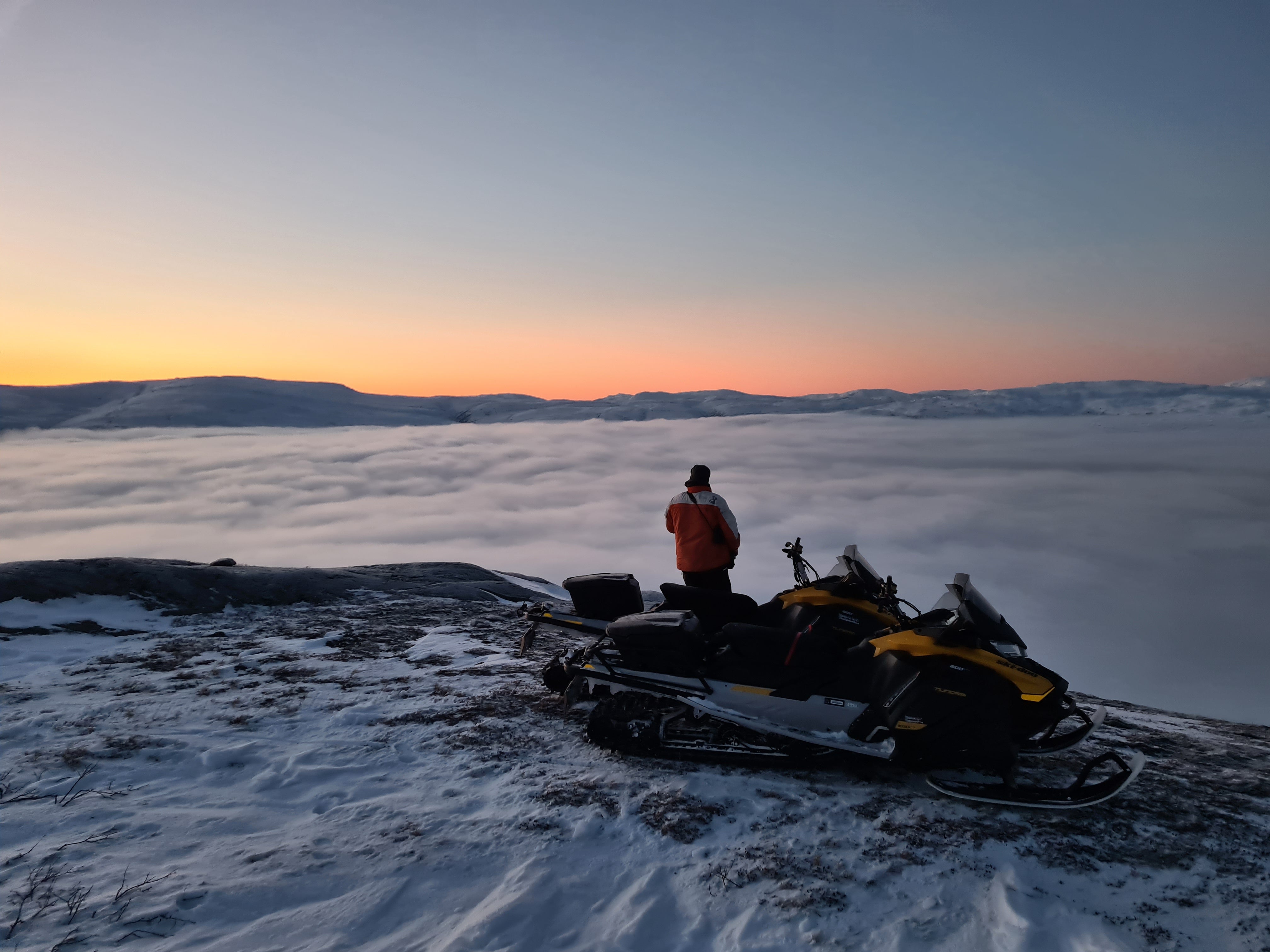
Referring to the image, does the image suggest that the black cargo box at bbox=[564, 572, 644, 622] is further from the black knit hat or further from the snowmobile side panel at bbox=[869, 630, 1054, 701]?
the snowmobile side panel at bbox=[869, 630, 1054, 701]

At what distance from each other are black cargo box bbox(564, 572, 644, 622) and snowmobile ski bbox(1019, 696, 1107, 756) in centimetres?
279

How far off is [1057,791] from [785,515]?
62880 mm

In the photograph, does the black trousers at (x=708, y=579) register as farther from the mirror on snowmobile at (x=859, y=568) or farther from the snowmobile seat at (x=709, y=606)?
the mirror on snowmobile at (x=859, y=568)

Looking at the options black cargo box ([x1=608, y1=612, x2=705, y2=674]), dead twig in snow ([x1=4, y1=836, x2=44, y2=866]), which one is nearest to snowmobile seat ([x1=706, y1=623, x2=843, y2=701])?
black cargo box ([x1=608, y1=612, x2=705, y2=674])

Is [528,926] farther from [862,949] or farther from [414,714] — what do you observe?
[414,714]

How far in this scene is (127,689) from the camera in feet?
17.8

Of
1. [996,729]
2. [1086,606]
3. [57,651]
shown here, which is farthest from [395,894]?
[1086,606]

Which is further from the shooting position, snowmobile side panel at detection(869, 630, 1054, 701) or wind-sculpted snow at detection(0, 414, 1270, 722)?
wind-sculpted snow at detection(0, 414, 1270, 722)

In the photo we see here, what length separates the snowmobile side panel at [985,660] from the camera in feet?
11.7

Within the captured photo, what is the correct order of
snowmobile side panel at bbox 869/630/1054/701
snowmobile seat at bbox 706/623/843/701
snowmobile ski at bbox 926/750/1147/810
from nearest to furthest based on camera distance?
snowmobile ski at bbox 926/750/1147/810 < snowmobile side panel at bbox 869/630/1054/701 < snowmobile seat at bbox 706/623/843/701

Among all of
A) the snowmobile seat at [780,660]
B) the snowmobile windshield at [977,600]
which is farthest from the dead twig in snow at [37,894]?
the snowmobile windshield at [977,600]

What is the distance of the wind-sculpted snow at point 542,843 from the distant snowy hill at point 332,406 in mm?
172727

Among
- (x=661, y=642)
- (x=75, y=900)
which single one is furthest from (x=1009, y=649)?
(x=75, y=900)

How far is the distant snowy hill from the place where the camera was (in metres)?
147
